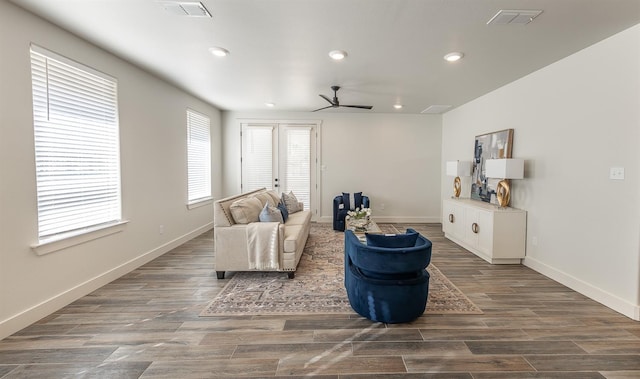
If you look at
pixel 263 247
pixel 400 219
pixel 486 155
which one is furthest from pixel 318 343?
pixel 400 219

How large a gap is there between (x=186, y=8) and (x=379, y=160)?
5.23 meters

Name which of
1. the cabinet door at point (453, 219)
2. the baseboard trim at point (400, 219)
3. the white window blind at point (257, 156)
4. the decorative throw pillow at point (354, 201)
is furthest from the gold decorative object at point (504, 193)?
the white window blind at point (257, 156)

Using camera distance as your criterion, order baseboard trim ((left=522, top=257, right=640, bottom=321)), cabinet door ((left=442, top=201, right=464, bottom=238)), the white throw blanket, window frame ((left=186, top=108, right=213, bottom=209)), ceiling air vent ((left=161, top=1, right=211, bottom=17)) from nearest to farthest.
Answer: ceiling air vent ((left=161, top=1, right=211, bottom=17))
baseboard trim ((left=522, top=257, right=640, bottom=321))
the white throw blanket
cabinet door ((left=442, top=201, right=464, bottom=238))
window frame ((left=186, top=108, right=213, bottom=209))

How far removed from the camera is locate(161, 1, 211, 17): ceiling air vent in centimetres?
221

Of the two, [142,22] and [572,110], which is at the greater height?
[142,22]

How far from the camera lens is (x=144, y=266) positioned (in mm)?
3801

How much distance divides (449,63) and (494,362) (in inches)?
127

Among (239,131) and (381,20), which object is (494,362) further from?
(239,131)

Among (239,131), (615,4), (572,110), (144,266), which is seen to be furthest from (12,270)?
(572,110)

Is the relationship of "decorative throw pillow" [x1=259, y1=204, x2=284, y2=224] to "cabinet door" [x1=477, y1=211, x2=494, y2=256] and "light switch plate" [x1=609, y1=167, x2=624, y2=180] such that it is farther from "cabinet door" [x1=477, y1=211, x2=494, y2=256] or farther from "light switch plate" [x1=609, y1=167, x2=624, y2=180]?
"light switch plate" [x1=609, y1=167, x2=624, y2=180]

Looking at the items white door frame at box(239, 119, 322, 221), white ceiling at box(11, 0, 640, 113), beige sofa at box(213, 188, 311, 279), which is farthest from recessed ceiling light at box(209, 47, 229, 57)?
Answer: white door frame at box(239, 119, 322, 221)

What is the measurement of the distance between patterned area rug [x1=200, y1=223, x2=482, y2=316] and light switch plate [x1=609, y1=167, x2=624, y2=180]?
190cm

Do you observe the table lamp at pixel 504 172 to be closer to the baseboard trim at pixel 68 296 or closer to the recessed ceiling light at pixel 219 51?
the recessed ceiling light at pixel 219 51

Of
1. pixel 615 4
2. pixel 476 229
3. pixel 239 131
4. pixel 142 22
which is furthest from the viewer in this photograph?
pixel 239 131
